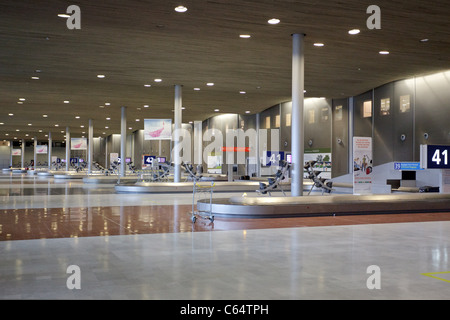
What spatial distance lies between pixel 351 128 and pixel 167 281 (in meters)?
22.8

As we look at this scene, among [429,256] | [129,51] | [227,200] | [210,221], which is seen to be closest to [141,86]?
[129,51]

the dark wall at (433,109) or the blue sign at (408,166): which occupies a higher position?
the dark wall at (433,109)

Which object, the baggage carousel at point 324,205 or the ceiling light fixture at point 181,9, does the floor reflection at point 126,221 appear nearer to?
the baggage carousel at point 324,205

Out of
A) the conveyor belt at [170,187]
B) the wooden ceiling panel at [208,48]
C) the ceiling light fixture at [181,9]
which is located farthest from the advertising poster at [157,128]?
the ceiling light fixture at [181,9]

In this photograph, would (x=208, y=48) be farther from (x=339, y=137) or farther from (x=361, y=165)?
(x=339, y=137)

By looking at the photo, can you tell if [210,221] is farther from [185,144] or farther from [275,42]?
[185,144]

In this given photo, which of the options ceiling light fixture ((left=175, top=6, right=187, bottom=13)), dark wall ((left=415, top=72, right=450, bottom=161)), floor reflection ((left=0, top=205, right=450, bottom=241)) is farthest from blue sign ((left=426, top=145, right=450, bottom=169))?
ceiling light fixture ((left=175, top=6, right=187, bottom=13))

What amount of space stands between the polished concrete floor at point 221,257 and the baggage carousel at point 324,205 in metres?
0.45

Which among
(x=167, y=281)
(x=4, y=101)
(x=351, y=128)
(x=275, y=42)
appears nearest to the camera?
(x=167, y=281)

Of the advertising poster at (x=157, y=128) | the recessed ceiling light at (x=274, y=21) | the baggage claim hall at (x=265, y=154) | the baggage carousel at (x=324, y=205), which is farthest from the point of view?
the advertising poster at (x=157, y=128)

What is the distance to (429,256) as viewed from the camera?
271 inches

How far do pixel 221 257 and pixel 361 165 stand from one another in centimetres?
840

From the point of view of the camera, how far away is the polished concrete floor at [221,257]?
16.0ft

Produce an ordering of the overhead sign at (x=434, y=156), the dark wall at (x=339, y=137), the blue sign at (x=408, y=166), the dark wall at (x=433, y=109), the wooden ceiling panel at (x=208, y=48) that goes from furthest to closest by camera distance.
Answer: the dark wall at (x=339, y=137), the blue sign at (x=408, y=166), the dark wall at (x=433, y=109), the overhead sign at (x=434, y=156), the wooden ceiling panel at (x=208, y=48)
